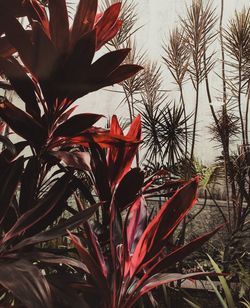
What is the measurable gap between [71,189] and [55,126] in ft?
0.50

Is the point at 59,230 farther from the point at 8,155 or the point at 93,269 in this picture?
the point at 8,155

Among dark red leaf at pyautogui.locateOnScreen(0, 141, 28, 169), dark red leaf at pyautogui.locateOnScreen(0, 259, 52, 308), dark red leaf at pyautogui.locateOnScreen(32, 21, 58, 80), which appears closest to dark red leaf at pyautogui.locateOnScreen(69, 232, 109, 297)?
dark red leaf at pyautogui.locateOnScreen(0, 259, 52, 308)

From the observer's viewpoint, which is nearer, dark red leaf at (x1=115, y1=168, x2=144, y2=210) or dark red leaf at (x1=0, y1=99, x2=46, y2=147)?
dark red leaf at (x1=0, y1=99, x2=46, y2=147)

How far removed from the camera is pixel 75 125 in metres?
0.76

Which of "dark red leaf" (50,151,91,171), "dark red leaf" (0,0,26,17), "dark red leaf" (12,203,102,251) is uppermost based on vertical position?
"dark red leaf" (0,0,26,17)

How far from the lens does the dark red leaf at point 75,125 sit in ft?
2.46

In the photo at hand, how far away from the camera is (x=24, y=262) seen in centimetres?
51

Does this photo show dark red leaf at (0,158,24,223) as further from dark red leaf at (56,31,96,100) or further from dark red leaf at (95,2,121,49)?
dark red leaf at (95,2,121,49)

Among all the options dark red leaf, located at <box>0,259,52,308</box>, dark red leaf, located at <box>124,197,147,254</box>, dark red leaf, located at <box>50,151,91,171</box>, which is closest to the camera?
dark red leaf, located at <box>0,259,52,308</box>

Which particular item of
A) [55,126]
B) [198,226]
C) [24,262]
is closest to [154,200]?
[198,226]

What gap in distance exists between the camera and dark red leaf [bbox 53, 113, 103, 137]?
2.46 ft

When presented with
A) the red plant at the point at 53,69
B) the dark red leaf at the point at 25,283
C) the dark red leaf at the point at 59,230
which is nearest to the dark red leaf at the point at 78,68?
the red plant at the point at 53,69

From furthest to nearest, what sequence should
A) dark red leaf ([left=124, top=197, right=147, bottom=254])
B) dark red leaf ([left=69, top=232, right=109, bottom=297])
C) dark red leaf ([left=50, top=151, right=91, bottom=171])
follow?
dark red leaf ([left=124, top=197, right=147, bottom=254])
dark red leaf ([left=50, top=151, right=91, bottom=171])
dark red leaf ([left=69, top=232, right=109, bottom=297])

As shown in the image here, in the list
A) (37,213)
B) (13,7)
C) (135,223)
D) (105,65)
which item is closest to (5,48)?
(13,7)
